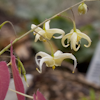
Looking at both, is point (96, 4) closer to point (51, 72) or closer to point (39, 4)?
point (39, 4)

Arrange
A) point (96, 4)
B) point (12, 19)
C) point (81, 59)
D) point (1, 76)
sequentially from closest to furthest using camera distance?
point (1, 76)
point (81, 59)
point (12, 19)
point (96, 4)

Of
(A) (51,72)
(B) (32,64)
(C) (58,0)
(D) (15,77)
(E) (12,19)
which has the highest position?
(C) (58,0)

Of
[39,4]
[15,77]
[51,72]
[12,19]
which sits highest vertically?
[39,4]

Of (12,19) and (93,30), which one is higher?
(12,19)

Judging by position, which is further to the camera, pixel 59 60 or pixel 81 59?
pixel 81 59

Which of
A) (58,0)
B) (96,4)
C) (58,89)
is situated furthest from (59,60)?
(96,4)

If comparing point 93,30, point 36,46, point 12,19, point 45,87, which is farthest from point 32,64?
point 12,19

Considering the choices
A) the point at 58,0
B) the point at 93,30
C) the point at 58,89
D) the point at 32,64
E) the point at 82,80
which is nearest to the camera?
the point at 58,89

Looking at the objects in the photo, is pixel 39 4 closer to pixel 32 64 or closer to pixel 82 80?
pixel 32 64

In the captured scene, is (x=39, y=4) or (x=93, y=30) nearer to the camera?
(x=93, y=30)
